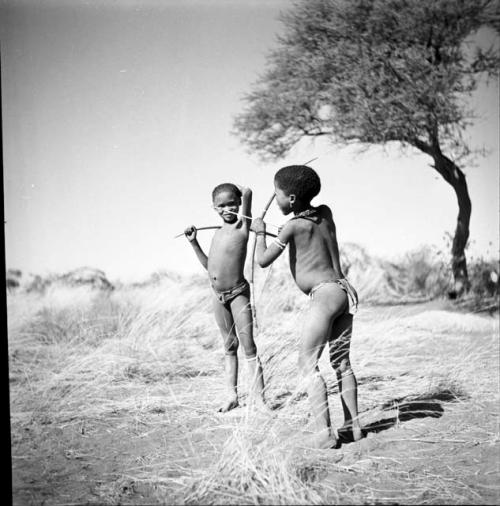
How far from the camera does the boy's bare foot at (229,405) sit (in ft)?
10.1

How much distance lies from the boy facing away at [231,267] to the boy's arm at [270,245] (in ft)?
1.26

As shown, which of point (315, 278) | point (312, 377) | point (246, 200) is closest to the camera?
point (312, 377)

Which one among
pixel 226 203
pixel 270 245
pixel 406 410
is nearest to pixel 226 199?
pixel 226 203

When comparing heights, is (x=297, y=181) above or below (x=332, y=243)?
above

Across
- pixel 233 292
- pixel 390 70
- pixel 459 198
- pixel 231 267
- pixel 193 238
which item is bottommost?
pixel 233 292

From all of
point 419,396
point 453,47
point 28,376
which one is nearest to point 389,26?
point 453,47

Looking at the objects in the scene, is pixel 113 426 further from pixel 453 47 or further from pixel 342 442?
pixel 453 47

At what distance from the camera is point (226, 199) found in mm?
2947

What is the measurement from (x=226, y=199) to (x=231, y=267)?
321mm

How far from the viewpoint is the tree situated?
20.1 feet

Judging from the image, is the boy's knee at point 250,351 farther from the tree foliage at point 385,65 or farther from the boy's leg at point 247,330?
the tree foliage at point 385,65

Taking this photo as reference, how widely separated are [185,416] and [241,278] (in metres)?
0.72

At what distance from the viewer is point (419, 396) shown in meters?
3.39

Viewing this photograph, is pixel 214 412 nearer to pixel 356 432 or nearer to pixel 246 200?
pixel 356 432
